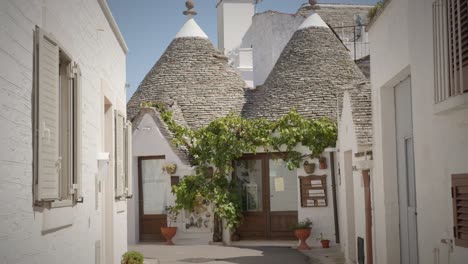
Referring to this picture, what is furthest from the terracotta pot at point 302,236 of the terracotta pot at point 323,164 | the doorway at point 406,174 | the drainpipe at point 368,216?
the doorway at point 406,174

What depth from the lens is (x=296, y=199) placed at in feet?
67.3

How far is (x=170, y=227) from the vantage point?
20.4 m

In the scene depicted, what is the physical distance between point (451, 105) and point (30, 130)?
355cm

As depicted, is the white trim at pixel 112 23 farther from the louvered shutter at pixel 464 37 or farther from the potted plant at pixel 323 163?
the potted plant at pixel 323 163

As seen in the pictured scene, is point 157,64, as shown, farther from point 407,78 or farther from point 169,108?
point 407,78

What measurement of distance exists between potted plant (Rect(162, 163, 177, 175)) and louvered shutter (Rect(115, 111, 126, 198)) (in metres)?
8.93

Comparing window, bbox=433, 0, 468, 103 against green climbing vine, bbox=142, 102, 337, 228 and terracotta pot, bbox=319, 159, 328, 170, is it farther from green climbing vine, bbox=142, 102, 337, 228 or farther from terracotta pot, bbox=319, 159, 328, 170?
green climbing vine, bbox=142, 102, 337, 228

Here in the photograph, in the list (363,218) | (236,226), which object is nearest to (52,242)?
(363,218)

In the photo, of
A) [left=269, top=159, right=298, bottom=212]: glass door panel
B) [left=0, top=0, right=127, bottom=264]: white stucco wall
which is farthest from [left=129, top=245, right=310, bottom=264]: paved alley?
[left=0, top=0, right=127, bottom=264]: white stucco wall

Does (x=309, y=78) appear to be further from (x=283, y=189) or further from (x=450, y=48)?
(x=450, y=48)

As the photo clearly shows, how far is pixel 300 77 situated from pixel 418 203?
47.7ft

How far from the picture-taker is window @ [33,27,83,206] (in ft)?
17.4

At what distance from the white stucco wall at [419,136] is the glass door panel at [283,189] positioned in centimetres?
969

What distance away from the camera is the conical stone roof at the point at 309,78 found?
21422 millimetres
